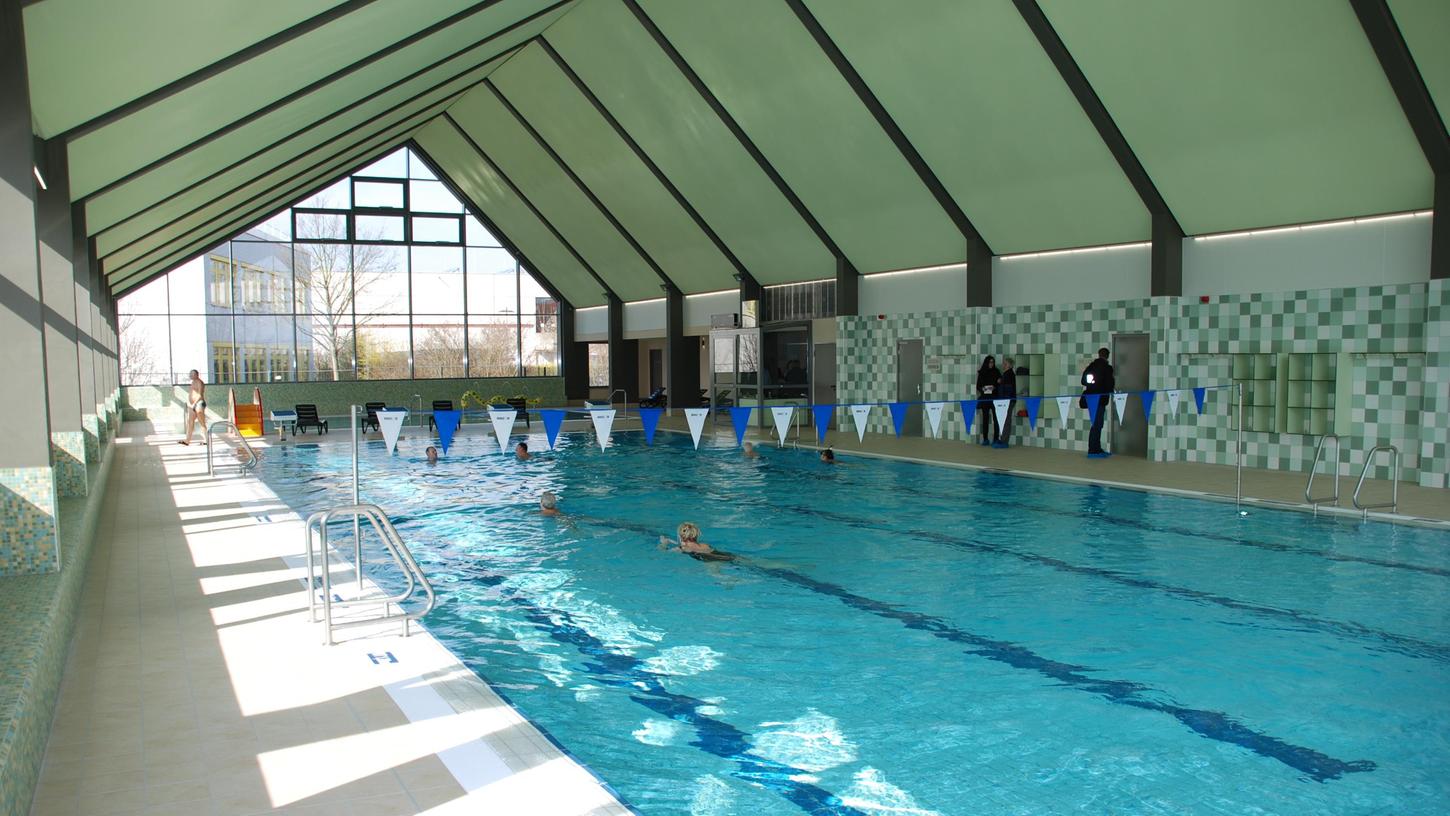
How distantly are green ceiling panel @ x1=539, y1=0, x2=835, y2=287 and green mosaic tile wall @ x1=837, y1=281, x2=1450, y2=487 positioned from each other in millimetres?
2967

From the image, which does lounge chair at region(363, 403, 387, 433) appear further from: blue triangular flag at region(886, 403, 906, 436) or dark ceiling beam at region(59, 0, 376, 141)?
dark ceiling beam at region(59, 0, 376, 141)

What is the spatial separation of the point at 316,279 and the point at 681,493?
19.4 meters

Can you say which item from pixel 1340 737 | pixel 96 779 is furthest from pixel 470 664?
pixel 1340 737

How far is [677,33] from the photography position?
16594 mm

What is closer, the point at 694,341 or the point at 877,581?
the point at 877,581

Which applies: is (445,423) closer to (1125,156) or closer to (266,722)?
(266,722)

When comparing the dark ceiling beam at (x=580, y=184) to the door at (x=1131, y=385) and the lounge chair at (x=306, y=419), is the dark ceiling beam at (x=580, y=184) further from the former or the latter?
the door at (x=1131, y=385)

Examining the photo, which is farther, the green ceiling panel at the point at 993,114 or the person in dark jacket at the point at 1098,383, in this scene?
the person in dark jacket at the point at 1098,383

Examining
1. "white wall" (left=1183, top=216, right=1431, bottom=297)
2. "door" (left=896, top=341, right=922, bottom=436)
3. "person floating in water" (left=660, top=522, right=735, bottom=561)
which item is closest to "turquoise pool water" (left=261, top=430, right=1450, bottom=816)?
"person floating in water" (left=660, top=522, right=735, bottom=561)

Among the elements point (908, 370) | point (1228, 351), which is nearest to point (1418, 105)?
point (1228, 351)

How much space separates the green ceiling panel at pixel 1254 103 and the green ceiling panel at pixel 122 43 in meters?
9.22

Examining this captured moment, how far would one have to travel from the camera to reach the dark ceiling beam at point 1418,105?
1002 centimetres

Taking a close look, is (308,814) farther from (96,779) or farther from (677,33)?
(677,33)

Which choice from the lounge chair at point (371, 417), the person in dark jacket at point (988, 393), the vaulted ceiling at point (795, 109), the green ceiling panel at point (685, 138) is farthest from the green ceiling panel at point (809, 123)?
the lounge chair at point (371, 417)
